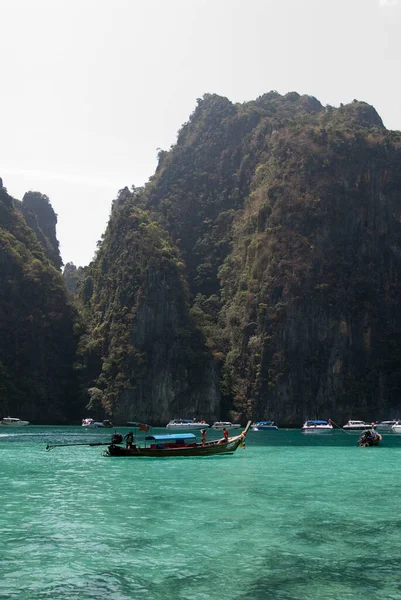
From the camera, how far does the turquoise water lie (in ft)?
51.2

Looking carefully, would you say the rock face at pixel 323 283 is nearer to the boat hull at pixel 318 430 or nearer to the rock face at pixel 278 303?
the rock face at pixel 278 303

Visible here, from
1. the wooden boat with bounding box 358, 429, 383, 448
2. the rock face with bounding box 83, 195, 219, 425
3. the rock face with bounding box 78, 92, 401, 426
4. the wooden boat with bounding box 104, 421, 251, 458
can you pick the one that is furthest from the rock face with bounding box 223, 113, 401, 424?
the wooden boat with bounding box 104, 421, 251, 458

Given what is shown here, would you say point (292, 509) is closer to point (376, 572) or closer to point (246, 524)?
point (246, 524)

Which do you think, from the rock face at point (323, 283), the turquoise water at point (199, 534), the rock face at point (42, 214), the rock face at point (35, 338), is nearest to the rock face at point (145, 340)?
the rock face at point (35, 338)

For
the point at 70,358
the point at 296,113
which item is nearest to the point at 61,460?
the point at 70,358

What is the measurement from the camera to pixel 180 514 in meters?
24.5

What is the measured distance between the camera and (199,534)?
2103 cm

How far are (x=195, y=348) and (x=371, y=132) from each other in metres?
61.5

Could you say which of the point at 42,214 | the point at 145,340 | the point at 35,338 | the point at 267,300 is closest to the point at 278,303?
the point at 267,300

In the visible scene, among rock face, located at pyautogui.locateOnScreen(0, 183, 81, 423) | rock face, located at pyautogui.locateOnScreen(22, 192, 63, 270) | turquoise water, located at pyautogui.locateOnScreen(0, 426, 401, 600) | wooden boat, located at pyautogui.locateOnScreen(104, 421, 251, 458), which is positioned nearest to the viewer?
turquoise water, located at pyautogui.locateOnScreen(0, 426, 401, 600)

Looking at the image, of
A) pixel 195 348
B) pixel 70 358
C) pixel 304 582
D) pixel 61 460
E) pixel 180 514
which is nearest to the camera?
pixel 304 582

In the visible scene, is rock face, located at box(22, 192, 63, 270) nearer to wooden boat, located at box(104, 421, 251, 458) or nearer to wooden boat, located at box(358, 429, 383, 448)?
wooden boat, located at box(358, 429, 383, 448)

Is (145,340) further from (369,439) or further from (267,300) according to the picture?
(369,439)

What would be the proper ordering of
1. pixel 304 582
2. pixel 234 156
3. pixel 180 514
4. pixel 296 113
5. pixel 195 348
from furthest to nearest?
pixel 296 113 < pixel 234 156 < pixel 195 348 < pixel 180 514 < pixel 304 582
